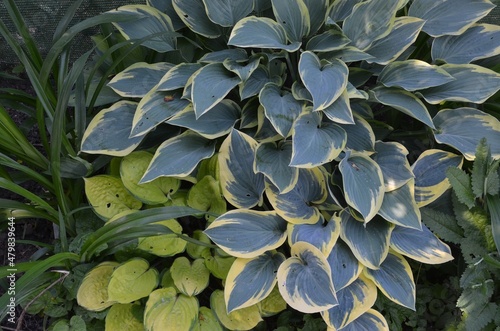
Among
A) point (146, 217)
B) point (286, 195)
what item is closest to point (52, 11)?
point (146, 217)

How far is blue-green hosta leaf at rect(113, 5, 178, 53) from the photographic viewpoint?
131 cm

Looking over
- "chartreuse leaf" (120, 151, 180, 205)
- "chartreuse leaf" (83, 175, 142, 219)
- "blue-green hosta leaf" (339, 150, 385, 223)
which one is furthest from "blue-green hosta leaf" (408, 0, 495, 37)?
"chartreuse leaf" (83, 175, 142, 219)

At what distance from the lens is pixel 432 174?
3.99 feet

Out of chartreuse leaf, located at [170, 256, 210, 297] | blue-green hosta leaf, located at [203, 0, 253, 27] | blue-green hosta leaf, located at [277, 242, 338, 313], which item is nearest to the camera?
blue-green hosta leaf, located at [277, 242, 338, 313]

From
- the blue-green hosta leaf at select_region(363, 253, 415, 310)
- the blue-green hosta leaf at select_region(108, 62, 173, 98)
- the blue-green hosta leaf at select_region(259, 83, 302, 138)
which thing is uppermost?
the blue-green hosta leaf at select_region(108, 62, 173, 98)

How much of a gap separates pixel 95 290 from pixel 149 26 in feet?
2.33

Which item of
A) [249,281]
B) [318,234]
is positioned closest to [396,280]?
[318,234]

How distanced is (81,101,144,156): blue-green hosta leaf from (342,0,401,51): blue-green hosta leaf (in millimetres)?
607

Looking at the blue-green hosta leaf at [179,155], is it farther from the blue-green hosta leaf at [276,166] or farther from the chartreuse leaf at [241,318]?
the chartreuse leaf at [241,318]

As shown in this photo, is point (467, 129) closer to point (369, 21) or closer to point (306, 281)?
point (369, 21)

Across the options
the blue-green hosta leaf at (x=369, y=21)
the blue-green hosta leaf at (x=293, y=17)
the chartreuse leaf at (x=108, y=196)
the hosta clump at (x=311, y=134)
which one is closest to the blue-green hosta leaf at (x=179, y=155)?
the hosta clump at (x=311, y=134)

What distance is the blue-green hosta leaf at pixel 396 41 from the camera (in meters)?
1.25

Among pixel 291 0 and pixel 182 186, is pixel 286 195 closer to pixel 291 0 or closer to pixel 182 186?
pixel 182 186

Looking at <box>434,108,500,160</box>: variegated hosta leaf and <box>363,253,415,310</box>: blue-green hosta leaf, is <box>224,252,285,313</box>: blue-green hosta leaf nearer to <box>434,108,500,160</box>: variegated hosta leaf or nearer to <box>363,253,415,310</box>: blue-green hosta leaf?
<box>363,253,415,310</box>: blue-green hosta leaf
